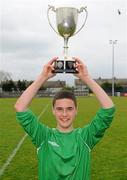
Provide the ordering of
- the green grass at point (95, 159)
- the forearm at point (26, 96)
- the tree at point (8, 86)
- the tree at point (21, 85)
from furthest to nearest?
1. the tree at point (21, 85)
2. the tree at point (8, 86)
3. the green grass at point (95, 159)
4. the forearm at point (26, 96)

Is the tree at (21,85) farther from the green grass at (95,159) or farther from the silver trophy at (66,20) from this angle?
the silver trophy at (66,20)

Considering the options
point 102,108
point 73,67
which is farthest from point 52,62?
point 102,108

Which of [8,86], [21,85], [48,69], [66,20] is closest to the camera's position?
[48,69]

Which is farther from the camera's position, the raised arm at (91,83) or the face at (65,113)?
the face at (65,113)

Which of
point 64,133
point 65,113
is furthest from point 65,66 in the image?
point 64,133

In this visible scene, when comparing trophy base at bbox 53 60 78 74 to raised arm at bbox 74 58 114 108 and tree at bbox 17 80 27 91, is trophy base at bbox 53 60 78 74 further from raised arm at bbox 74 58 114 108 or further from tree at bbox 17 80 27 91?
tree at bbox 17 80 27 91

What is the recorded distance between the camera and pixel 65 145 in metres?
A: 4.03

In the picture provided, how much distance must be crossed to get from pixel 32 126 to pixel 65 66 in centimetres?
55

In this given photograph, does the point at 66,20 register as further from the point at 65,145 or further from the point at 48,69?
the point at 65,145

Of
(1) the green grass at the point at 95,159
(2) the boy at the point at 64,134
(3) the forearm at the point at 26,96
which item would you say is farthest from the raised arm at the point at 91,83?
(1) the green grass at the point at 95,159

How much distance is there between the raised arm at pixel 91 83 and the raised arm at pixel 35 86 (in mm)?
191

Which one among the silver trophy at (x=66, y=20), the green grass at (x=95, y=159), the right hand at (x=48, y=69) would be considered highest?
the silver trophy at (x=66, y=20)

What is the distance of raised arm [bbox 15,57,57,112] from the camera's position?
3871mm

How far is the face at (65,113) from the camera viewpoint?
4008mm
